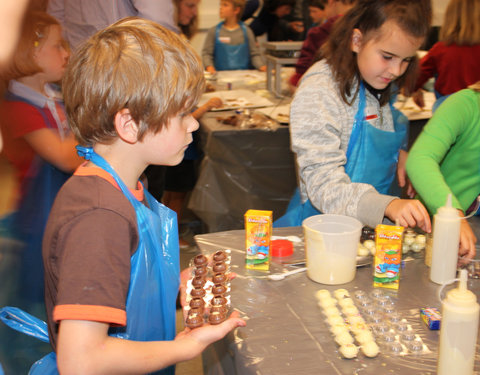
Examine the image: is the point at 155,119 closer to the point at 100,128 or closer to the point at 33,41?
the point at 100,128

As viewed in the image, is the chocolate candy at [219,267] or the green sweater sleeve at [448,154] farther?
the green sweater sleeve at [448,154]

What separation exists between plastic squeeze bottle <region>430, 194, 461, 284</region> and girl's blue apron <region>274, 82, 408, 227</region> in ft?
1.80

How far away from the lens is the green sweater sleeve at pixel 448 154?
158 centimetres

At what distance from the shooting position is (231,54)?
5137 mm

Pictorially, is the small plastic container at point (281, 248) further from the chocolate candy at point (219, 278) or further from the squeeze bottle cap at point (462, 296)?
the squeeze bottle cap at point (462, 296)

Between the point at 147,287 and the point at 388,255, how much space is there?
1.88 feet

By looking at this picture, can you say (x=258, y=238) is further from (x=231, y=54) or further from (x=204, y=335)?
(x=231, y=54)

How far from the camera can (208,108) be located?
10.6 ft

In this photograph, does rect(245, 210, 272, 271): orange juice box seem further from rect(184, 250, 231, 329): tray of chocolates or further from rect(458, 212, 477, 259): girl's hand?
rect(458, 212, 477, 259): girl's hand

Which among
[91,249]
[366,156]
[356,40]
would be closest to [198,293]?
[91,249]

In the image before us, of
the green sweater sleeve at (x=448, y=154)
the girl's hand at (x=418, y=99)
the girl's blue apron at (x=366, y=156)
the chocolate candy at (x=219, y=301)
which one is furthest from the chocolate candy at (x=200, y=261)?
the girl's hand at (x=418, y=99)

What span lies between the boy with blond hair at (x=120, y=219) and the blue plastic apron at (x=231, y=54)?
415 centimetres

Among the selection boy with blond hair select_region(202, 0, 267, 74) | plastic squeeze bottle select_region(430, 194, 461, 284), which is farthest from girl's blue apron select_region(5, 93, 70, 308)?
boy with blond hair select_region(202, 0, 267, 74)

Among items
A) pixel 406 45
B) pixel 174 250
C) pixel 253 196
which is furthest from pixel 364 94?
pixel 253 196
